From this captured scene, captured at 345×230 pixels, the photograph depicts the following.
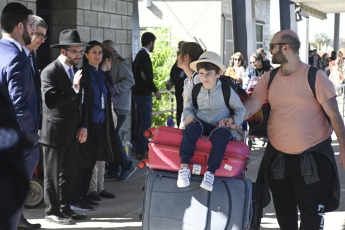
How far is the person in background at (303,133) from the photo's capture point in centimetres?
448

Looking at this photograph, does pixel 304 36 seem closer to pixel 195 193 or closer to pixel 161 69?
pixel 161 69

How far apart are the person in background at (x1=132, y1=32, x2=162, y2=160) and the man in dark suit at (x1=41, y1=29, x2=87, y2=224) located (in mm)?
3719

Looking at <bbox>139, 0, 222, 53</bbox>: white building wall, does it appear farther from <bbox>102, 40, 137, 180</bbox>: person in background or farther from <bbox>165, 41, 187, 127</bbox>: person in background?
<bbox>102, 40, 137, 180</bbox>: person in background

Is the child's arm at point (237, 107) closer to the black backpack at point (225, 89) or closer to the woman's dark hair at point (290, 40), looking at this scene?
the black backpack at point (225, 89)

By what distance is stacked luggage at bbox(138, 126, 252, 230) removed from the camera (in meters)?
4.20

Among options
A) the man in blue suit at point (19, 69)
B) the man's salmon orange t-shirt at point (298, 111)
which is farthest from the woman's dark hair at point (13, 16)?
the man's salmon orange t-shirt at point (298, 111)

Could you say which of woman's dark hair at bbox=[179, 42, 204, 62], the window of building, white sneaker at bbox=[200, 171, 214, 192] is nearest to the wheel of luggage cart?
woman's dark hair at bbox=[179, 42, 204, 62]

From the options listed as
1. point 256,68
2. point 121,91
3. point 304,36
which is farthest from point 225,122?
point 304,36

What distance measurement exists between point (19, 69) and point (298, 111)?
2.11 metres

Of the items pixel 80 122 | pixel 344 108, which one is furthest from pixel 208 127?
pixel 344 108

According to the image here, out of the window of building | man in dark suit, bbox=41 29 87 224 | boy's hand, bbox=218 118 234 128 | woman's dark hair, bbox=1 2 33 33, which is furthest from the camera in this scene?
the window of building

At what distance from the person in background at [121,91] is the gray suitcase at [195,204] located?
160 inches

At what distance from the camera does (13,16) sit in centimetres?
461

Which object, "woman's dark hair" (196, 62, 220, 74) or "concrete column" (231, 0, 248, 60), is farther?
"concrete column" (231, 0, 248, 60)
